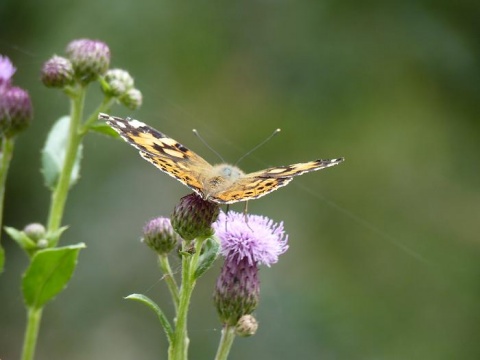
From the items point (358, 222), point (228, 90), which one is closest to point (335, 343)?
point (358, 222)

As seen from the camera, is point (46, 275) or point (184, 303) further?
point (46, 275)

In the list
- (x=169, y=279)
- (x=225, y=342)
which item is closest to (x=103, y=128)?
(x=169, y=279)

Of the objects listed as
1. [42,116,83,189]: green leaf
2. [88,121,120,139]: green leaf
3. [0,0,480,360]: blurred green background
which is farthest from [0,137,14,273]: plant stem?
[0,0,480,360]: blurred green background

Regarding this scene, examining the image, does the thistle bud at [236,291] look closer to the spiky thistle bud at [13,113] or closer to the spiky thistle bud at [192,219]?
the spiky thistle bud at [192,219]

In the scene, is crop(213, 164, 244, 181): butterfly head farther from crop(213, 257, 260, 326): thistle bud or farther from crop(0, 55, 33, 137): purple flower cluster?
crop(0, 55, 33, 137): purple flower cluster

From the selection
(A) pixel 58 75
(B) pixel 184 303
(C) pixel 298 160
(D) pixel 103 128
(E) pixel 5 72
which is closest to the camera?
(B) pixel 184 303

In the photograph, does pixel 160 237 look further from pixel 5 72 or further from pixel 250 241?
pixel 5 72

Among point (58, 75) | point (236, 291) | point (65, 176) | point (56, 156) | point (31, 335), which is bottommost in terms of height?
point (31, 335)

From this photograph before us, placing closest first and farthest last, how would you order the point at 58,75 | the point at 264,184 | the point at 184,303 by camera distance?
the point at 184,303 < the point at 264,184 < the point at 58,75
